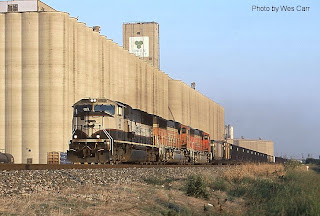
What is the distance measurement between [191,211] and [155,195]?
1.85 metres

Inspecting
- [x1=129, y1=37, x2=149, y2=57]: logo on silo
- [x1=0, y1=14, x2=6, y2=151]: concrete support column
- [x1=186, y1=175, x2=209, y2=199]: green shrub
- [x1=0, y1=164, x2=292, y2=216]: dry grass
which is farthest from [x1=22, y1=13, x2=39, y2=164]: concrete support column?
[x1=129, y1=37, x2=149, y2=57]: logo on silo

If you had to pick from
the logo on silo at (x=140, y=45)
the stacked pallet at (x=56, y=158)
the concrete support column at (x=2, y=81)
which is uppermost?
the logo on silo at (x=140, y=45)

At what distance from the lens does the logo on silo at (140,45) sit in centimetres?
14388

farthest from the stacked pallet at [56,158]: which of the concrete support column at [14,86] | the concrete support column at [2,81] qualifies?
the concrete support column at [2,81]

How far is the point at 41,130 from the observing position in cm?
4812

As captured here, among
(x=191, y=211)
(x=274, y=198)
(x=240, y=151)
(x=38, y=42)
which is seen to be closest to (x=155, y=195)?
(x=191, y=211)

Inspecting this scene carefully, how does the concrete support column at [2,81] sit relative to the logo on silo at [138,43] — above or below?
below

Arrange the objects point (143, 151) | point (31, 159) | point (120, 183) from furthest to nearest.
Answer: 1. point (31, 159)
2. point (143, 151)
3. point (120, 183)

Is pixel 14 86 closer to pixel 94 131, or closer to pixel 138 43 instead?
pixel 94 131

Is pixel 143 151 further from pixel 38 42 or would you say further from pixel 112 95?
pixel 112 95

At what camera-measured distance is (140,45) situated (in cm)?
14388

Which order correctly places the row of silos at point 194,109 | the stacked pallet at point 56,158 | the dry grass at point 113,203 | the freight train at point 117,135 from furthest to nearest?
the row of silos at point 194,109
the stacked pallet at point 56,158
the freight train at point 117,135
the dry grass at point 113,203

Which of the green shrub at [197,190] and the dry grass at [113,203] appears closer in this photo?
the dry grass at [113,203]

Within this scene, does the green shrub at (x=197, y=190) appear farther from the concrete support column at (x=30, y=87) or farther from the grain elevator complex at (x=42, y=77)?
the concrete support column at (x=30, y=87)
